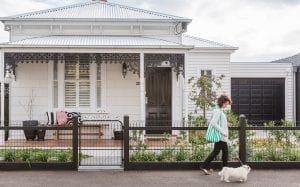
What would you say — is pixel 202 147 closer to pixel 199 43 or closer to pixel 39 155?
pixel 39 155

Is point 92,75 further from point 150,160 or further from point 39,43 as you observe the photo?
point 150,160

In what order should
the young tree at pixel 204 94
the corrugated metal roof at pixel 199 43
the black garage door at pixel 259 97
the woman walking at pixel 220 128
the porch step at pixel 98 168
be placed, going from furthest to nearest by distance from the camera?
the black garage door at pixel 259 97 < the corrugated metal roof at pixel 199 43 < the young tree at pixel 204 94 < the porch step at pixel 98 168 < the woman walking at pixel 220 128

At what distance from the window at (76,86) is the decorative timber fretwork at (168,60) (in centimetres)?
269

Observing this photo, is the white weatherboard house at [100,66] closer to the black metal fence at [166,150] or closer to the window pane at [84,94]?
the window pane at [84,94]

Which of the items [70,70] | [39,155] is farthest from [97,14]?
[39,155]

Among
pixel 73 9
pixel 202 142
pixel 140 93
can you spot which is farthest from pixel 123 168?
pixel 73 9

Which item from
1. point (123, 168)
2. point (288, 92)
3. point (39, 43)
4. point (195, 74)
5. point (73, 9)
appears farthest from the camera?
point (288, 92)

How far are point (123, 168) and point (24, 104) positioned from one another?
8849 mm

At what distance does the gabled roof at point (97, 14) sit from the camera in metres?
19.1

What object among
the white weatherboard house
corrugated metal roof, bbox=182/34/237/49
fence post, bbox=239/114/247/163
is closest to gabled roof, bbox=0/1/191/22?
the white weatherboard house

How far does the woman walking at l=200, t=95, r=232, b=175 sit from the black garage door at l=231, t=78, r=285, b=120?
50.7 ft

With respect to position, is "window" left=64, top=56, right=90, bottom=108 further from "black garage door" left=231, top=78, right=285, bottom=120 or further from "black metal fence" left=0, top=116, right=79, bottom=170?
"black garage door" left=231, top=78, right=285, bottom=120

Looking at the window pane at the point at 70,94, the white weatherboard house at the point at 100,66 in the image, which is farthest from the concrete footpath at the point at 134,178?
the window pane at the point at 70,94

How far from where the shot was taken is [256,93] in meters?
26.0
